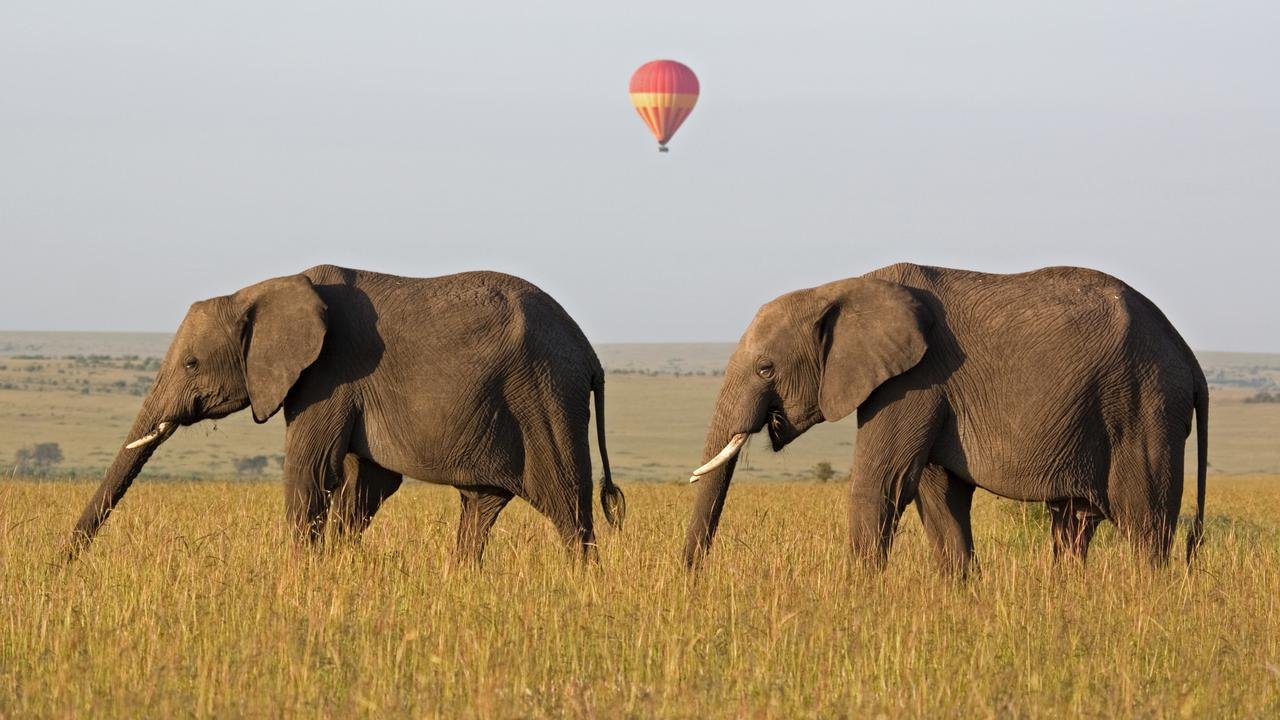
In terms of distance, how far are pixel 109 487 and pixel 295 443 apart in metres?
1.51

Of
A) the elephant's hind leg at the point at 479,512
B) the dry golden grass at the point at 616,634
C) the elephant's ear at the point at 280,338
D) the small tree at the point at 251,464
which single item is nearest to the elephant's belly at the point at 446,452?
the elephant's hind leg at the point at 479,512

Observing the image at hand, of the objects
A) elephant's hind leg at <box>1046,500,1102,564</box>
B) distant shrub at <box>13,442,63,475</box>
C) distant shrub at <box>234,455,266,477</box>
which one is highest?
elephant's hind leg at <box>1046,500,1102,564</box>

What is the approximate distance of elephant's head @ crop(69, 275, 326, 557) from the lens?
12.2m

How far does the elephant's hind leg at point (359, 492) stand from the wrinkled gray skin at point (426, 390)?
2.5 inches

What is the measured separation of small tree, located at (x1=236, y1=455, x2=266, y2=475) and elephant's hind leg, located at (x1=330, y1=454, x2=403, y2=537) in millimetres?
47113

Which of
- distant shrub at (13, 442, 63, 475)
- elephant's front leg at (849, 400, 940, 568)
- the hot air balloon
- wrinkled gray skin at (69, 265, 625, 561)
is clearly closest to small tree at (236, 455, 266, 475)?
distant shrub at (13, 442, 63, 475)

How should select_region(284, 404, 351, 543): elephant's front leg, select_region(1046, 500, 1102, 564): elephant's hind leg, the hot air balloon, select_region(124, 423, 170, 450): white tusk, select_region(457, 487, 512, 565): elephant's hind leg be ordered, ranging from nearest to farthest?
1. select_region(1046, 500, 1102, 564): elephant's hind leg
2. select_region(284, 404, 351, 543): elephant's front leg
3. select_region(457, 487, 512, 565): elephant's hind leg
4. select_region(124, 423, 170, 450): white tusk
5. the hot air balloon

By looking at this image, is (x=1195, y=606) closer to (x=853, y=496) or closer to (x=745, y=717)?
(x=853, y=496)

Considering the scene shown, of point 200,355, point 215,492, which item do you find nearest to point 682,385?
point 215,492

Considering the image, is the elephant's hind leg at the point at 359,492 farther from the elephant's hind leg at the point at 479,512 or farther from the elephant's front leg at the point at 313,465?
the elephant's hind leg at the point at 479,512

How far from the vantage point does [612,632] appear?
8734 millimetres

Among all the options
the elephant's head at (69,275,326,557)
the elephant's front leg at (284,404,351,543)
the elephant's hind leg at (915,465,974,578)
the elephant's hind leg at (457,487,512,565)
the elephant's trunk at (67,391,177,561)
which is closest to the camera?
the elephant's hind leg at (915,465,974,578)

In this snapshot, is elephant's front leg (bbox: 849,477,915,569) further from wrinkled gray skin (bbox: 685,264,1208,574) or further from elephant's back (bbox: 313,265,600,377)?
elephant's back (bbox: 313,265,600,377)

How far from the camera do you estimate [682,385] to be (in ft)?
382
